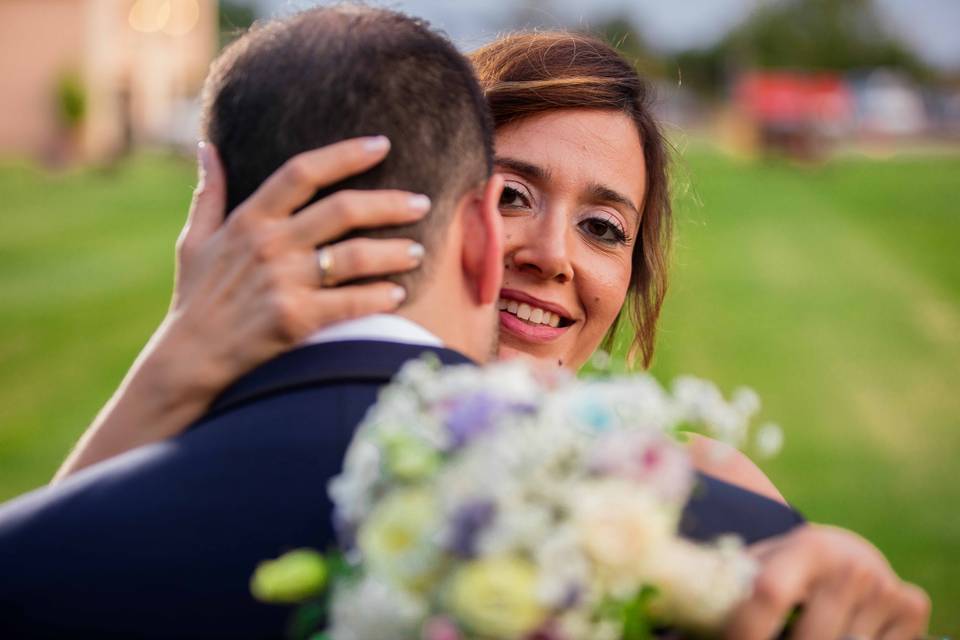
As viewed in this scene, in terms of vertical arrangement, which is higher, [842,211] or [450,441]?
[450,441]

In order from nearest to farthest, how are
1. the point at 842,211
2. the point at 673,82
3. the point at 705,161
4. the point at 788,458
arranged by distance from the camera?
the point at 673,82
the point at 788,458
the point at 842,211
the point at 705,161

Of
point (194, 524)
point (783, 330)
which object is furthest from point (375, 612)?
Result: point (783, 330)

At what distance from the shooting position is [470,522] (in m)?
1.61

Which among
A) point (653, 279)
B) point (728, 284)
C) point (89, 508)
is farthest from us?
point (728, 284)

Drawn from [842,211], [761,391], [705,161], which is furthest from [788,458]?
[705,161]

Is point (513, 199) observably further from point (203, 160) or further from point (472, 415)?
point (472, 415)

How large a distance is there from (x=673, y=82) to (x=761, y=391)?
9033 millimetres

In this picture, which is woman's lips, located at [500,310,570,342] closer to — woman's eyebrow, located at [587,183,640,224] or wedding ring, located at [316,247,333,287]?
woman's eyebrow, located at [587,183,640,224]

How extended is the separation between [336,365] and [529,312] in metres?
1.97

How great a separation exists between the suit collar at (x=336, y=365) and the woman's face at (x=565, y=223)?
1791 millimetres

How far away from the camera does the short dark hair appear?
87.4 inches

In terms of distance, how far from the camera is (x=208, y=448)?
207 centimetres

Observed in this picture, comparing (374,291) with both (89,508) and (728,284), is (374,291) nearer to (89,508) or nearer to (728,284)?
(89,508)

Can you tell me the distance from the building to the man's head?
1805 inches
